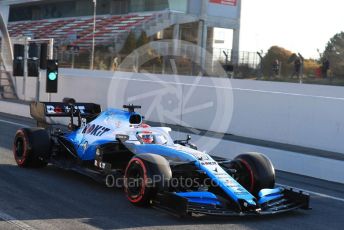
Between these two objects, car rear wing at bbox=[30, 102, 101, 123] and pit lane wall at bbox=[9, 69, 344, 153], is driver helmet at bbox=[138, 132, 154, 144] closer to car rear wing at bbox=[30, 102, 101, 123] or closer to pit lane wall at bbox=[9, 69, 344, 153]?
car rear wing at bbox=[30, 102, 101, 123]

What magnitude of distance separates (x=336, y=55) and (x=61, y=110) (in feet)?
50.4

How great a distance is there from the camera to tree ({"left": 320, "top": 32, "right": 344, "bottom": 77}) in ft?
70.1

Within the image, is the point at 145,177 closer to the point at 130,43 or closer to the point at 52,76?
the point at 52,76

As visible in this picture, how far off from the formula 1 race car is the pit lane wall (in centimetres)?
512

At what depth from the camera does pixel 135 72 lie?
74.7 feet

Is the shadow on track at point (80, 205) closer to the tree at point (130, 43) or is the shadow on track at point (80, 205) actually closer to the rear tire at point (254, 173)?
the rear tire at point (254, 173)

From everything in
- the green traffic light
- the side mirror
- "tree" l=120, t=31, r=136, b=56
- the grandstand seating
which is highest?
the grandstand seating

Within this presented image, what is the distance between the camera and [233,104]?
15016 millimetres

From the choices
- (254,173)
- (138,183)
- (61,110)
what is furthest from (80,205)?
(61,110)

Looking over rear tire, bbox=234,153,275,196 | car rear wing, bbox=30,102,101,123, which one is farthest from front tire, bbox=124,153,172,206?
car rear wing, bbox=30,102,101,123

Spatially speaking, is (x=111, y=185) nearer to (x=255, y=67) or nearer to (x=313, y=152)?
(x=313, y=152)

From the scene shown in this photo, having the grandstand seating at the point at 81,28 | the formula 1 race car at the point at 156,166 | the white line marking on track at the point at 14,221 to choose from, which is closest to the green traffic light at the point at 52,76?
the formula 1 race car at the point at 156,166

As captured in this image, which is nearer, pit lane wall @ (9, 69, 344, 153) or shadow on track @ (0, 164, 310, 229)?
shadow on track @ (0, 164, 310, 229)

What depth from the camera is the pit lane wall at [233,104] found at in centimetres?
1248
